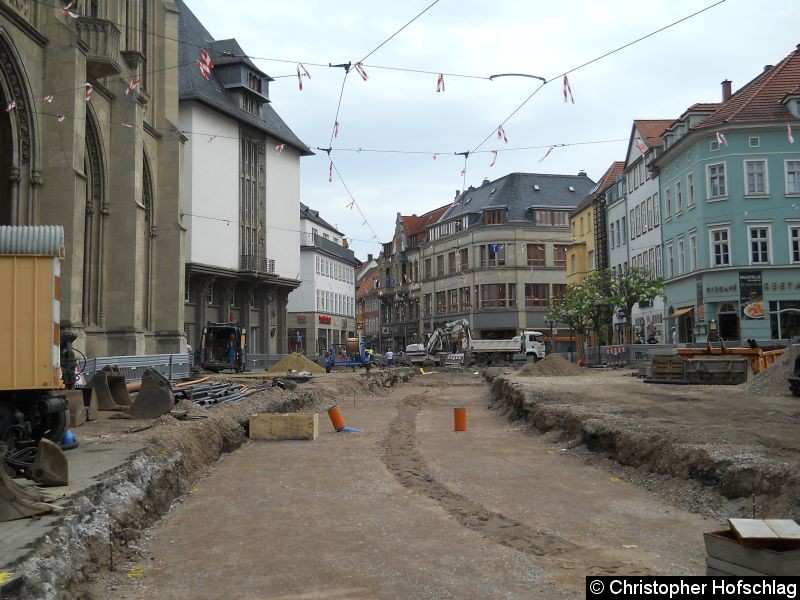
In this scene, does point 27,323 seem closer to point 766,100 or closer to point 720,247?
point 720,247

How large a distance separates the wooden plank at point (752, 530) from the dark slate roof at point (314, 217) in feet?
238

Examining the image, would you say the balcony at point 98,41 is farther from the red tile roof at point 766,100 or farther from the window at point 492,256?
the window at point 492,256

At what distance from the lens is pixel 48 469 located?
701cm

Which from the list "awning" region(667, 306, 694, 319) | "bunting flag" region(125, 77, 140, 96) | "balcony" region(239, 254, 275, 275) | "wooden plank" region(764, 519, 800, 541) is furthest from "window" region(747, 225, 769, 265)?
"wooden plank" region(764, 519, 800, 541)

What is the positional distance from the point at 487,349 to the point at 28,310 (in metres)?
49.0

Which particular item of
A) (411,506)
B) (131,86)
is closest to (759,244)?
(131,86)

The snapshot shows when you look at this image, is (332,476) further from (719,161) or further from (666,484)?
(719,161)

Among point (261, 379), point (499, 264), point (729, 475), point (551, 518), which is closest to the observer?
point (551, 518)

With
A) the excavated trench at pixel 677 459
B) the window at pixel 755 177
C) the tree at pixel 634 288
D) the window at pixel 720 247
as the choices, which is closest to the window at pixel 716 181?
the window at pixel 755 177

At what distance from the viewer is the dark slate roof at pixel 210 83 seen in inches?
1706

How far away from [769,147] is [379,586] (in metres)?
40.3

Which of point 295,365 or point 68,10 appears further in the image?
point 295,365

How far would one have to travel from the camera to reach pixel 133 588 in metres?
5.62

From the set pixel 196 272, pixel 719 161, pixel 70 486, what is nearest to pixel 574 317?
pixel 719 161
